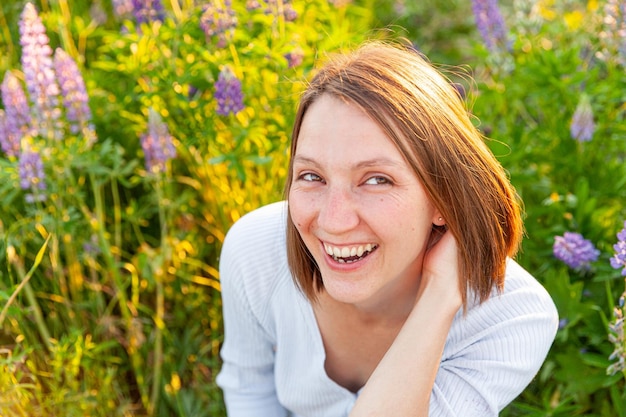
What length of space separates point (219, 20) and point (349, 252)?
91cm

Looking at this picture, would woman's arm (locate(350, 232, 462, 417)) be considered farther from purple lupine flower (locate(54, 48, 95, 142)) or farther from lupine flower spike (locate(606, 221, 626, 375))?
purple lupine flower (locate(54, 48, 95, 142))

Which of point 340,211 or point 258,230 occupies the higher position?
point 340,211

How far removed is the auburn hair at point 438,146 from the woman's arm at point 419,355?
0.13 ft

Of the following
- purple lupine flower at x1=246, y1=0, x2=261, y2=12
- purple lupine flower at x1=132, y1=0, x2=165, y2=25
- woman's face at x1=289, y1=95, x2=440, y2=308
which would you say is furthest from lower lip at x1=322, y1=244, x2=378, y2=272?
purple lupine flower at x1=132, y1=0, x2=165, y2=25

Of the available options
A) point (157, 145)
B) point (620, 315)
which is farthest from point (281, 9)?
point (620, 315)

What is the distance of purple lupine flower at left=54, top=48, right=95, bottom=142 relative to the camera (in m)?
2.04

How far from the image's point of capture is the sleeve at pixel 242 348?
1.84 metres

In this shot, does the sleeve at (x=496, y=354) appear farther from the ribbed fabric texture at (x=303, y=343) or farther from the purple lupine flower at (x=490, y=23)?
the purple lupine flower at (x=490, y=23)

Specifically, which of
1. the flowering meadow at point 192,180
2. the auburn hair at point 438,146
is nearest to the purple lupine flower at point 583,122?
the flowering meadow at point 192,180

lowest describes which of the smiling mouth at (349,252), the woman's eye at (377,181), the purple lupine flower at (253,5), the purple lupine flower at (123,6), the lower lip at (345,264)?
the lower lip at (345,264)

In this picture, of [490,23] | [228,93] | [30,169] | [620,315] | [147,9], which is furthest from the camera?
[490,23]

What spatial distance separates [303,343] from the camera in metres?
1.88

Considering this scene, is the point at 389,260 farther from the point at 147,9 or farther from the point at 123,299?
the point at 147,9

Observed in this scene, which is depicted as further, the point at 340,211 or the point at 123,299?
the point at 123,299
